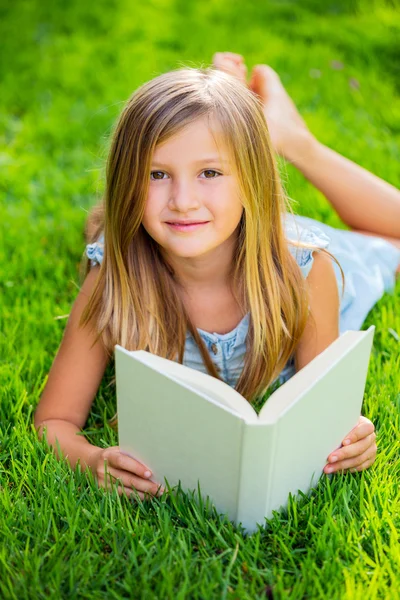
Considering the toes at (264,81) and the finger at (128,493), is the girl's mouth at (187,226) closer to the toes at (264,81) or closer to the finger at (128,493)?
the finger at (128,493)

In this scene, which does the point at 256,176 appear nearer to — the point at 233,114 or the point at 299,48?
the point at 233,114

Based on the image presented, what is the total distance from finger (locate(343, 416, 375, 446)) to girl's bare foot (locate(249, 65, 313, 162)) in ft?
3.18

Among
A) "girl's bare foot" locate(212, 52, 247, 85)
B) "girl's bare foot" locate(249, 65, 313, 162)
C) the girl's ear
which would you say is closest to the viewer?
the girl's ear

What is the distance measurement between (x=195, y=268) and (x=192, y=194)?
A: 0.30m

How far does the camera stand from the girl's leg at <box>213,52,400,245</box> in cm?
234

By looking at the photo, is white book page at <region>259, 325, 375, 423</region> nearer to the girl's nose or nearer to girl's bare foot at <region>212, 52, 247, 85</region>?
the girl's nose

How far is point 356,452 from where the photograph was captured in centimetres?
156

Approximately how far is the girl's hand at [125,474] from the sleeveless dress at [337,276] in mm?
431

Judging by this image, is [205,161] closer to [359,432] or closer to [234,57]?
[359,432]

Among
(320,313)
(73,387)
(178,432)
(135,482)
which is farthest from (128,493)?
(320,313)

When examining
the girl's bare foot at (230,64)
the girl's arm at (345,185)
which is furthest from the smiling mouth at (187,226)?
the girl's arm at (345,185)

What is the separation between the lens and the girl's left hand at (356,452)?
1.54 meters

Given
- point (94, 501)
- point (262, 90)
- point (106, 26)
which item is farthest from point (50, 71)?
point (94, 501)

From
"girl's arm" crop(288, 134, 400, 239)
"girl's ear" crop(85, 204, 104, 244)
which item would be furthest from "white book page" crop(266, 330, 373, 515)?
"girl's arm" crop(288, 134, 400, 239)
